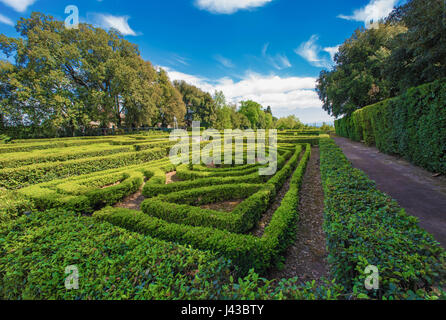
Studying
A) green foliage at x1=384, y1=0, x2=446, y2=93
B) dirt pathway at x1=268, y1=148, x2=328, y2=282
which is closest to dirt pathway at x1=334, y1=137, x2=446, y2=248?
dirt pathway at x1=268, y1=148, x2=328, y2=282

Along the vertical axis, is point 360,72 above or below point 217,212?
above

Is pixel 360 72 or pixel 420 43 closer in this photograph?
pixel 420 43

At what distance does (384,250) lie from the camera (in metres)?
1.89

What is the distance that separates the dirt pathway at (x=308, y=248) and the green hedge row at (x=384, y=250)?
75cm

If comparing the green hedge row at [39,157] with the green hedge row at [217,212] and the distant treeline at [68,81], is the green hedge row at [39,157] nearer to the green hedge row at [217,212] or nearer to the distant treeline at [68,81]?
the green hedge row at [217,212]

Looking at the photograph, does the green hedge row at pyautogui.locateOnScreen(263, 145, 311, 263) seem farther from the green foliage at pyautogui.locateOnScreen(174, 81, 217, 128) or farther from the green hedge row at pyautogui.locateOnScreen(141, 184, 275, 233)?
the green foliage at pyautogui.locateOnScreen(174, 81, 217, 128)

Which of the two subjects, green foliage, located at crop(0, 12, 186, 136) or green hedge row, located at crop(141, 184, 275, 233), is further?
green foliage, located at crop(0, 12, 186, 136)

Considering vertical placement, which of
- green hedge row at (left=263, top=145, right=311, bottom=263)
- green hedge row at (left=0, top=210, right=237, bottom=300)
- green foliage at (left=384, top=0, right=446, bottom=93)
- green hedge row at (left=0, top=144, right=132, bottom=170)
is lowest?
green hedge row at (left=263, top=145, right=311, bottom=263)

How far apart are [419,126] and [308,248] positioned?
8315 mm

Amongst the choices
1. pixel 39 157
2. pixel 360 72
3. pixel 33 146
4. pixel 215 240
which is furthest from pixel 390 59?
pixel 33 146

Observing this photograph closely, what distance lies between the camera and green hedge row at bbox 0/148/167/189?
7.50 meters

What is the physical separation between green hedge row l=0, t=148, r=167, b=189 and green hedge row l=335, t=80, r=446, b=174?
1503 centimetres

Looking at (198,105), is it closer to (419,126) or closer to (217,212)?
(419,126)

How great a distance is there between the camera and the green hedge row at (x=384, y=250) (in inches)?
61.2
